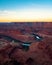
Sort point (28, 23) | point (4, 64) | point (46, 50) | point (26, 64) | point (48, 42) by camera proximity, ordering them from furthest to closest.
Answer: point (28, 23)
point (48, 42)
point (46, 50)
point (26, 64)
point (4, 64)

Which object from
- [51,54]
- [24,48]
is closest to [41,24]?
[24,48]

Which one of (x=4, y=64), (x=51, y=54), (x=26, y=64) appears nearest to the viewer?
(x=4, y=64)

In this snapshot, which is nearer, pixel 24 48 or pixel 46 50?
pixel 46 50

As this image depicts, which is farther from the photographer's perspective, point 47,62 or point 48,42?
point 48,42

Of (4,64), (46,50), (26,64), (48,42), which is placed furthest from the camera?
(48,42)

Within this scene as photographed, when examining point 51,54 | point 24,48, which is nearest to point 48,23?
point 24,48

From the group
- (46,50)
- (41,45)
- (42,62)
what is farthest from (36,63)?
(41,45)

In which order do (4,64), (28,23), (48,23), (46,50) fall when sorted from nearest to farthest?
(4,64) → (46,50) → (48,23) → (28,23)

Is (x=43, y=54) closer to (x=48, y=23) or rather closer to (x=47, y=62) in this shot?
(x=47, y=62)

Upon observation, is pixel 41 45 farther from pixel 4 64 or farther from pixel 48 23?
pixel 48 23
